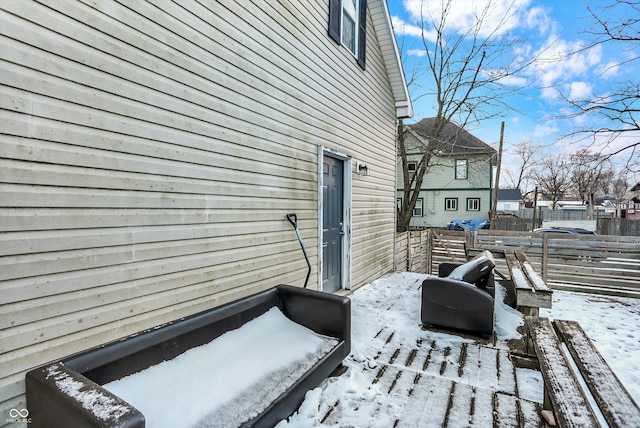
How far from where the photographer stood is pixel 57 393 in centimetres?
133

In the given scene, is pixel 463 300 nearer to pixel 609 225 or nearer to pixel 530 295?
pixel 530 295

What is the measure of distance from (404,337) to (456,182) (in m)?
16.6

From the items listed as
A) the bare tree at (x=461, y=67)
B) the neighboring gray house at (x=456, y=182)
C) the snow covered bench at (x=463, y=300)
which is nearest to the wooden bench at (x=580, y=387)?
the snow covered bench at (x=463, y=300)

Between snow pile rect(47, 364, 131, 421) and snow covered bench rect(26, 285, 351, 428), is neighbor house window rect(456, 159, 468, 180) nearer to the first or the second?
snow covered bench rect(26, 285, 351, 428)

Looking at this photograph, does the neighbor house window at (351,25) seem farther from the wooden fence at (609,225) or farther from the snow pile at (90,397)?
the wooden fence at (609,225)

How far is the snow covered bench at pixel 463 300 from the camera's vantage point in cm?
330

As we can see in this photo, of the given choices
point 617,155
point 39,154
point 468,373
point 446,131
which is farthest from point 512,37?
point 39,154

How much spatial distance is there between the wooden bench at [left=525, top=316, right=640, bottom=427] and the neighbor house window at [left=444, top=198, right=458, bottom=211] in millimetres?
16805

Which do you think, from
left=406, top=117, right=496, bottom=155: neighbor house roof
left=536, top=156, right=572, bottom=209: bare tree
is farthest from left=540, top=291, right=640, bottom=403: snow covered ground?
left=536, top=156, right=572, bottom=209: bare tree

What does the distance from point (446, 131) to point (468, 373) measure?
1611 cm

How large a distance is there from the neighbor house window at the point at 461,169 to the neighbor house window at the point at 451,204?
1258mm

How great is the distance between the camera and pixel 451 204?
18.3 metres

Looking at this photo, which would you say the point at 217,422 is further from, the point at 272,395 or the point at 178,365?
the point at 178,365

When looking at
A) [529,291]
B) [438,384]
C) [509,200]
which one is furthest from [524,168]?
[438,384]
